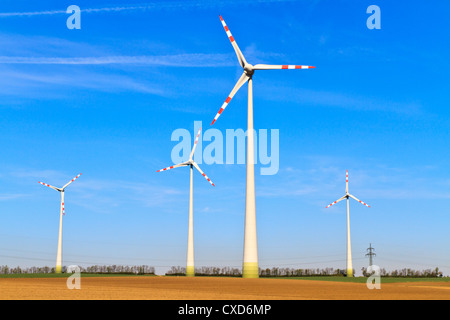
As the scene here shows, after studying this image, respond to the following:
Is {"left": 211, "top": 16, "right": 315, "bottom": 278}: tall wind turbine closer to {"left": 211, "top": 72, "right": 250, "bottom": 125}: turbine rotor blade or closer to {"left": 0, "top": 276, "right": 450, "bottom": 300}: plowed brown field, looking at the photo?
{"left": 211, "top": 72, "right": 250, "bottom": 125}: turbine rotor blade

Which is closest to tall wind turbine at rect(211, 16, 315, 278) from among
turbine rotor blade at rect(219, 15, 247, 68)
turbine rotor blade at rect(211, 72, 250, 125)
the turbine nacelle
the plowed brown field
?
turbine rotor blade at rect(211, 72, 250, 125)

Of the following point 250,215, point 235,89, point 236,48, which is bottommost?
point 250,215

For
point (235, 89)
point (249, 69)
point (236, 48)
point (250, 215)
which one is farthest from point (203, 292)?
point (236, 48)

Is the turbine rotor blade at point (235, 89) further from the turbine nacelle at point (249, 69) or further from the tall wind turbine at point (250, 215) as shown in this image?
the turbine nacelle at point (249, 69)

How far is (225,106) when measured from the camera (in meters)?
72.6

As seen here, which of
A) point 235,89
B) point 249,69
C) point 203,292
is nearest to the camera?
point 203,292

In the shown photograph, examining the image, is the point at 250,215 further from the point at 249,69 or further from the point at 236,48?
the point at 236,48

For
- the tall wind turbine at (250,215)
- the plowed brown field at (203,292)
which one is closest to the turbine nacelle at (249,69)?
the tall wind turbine at (250,215)

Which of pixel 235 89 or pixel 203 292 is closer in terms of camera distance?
pixel 203 292

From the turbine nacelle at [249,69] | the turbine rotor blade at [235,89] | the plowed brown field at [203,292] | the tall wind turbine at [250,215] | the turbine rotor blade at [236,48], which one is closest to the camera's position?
the plowed brown field at [203,292]
